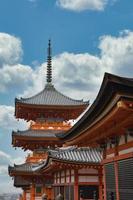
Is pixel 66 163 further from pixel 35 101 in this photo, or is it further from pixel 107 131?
pixel 35 101

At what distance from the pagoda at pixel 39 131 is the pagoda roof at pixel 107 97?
24.3 meters

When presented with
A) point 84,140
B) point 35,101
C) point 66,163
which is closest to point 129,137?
point 84,140

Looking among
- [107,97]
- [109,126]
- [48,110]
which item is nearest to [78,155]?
[109,126]

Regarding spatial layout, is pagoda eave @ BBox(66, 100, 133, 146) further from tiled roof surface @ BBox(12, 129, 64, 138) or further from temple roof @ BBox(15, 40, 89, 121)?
temple roof @ BBox(15, 40, 89, 121)

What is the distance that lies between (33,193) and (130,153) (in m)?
27.0

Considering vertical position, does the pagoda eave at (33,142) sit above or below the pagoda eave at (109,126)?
above

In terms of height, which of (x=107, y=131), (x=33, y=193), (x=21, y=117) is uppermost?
(x=21, y=117)

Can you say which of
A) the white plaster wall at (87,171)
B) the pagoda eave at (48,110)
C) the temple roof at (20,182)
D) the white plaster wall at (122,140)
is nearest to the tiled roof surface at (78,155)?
the white plaster wall at (87,171)

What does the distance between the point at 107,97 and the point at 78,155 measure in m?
14.2

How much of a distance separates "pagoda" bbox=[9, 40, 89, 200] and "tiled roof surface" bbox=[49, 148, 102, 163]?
40.4ft

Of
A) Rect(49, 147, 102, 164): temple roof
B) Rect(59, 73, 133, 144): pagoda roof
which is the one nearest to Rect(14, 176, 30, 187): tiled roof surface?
Rect(49, 147, 102, 164): temple roof

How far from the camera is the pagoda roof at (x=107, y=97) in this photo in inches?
351

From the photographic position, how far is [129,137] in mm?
12508

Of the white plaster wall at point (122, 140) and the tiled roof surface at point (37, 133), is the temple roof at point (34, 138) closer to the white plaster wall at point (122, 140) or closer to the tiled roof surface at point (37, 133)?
the tiled roof surface at point (37, 133)
